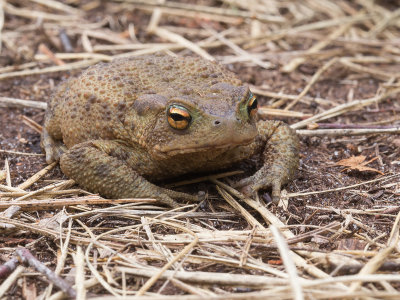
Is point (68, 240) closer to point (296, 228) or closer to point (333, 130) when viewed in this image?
point (296, 228)

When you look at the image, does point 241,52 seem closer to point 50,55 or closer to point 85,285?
point 50,55

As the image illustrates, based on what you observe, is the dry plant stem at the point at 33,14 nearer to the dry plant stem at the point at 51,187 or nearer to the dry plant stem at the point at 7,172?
the dry plant stem at the point at 7,172

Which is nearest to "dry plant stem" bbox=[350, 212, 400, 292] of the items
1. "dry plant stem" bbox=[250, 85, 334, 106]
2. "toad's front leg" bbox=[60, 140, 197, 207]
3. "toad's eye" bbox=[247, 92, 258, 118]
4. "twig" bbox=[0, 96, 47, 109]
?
"toad's eye" bbox=[247, 92, 258, 118]

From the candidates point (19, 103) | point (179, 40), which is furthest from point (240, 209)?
point (179, 40)

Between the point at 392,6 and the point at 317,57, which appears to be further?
the point at 392,6

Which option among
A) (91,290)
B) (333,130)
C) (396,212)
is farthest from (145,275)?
(333,130)

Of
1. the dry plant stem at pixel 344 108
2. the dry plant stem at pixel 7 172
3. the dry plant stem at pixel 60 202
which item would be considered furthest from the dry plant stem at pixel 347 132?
the dry plant stem at pixel 7 172

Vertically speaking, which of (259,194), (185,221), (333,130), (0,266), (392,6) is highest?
(392,6)

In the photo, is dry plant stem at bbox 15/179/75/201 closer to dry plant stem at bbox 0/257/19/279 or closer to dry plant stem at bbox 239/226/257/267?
dry plant stem at bbox 0/257/19/279
